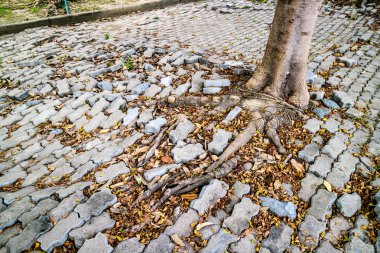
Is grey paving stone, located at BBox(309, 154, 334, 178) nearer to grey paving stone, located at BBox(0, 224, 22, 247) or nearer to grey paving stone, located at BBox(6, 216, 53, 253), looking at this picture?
grey paving stone, located at BBox(6, 216, 53, 253)

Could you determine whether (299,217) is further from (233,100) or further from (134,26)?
(134,26)

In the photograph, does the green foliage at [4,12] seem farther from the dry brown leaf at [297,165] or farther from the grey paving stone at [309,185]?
the grey paving stone at [309,185]

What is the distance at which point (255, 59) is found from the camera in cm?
475

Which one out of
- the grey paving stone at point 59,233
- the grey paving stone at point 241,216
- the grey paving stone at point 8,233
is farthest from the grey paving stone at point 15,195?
the grey paving stone at point 241,216

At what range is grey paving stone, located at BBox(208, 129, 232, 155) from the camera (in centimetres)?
267

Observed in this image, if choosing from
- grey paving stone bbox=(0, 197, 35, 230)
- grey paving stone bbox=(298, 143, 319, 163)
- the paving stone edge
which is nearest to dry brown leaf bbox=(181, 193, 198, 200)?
grey paving stone bbox=(298, 143, 319, 163)

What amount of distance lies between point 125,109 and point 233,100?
1.38 m

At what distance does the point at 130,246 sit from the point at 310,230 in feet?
4.56

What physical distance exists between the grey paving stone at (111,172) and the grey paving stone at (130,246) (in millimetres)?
697

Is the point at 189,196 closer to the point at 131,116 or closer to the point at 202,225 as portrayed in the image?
the point at 202,225

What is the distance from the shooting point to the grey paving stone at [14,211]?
2125 mm

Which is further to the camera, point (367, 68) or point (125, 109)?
point (367, 68)

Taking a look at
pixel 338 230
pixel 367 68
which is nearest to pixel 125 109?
pixel 338 230

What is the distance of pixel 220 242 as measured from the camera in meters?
1.99
